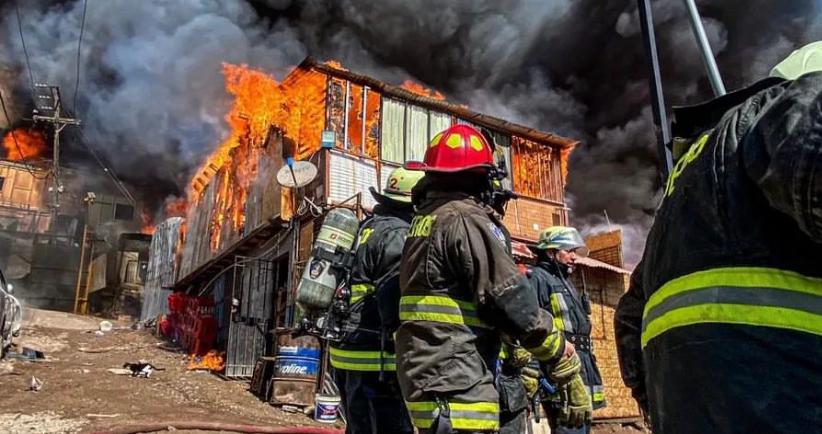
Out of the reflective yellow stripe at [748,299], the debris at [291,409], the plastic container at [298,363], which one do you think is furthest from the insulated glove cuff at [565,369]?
the plastic container at [298,363]

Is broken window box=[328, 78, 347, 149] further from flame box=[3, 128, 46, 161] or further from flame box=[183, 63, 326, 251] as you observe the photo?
flame box=[3, 128, 46, 161]

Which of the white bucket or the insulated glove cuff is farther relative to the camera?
the white bucket

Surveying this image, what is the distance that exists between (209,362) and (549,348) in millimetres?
13708

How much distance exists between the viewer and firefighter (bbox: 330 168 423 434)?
10.3 feet

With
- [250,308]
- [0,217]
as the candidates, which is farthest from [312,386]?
[0,217]

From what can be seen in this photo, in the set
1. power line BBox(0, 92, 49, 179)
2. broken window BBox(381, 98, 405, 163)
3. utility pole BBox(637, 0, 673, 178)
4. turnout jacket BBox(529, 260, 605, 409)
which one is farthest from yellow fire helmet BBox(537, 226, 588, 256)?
power line BBox(0, 92, 49, 179)

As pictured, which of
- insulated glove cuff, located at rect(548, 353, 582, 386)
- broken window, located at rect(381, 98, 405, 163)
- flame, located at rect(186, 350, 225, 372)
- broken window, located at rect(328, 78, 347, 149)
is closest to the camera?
insulated glove cuff, located at rect(548, 353, 582, 386)

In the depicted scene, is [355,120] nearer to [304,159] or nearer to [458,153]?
[304,159]

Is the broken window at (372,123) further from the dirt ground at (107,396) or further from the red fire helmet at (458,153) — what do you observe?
the red fire helmet at (458,153)

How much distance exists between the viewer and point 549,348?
240 cm

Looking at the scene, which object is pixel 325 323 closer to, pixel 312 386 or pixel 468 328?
pixel 468 328

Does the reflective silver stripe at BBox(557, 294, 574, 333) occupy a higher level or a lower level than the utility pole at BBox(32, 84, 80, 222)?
lower

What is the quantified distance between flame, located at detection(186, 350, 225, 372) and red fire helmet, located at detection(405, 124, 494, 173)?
505 inches

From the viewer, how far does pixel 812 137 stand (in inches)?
35.9
